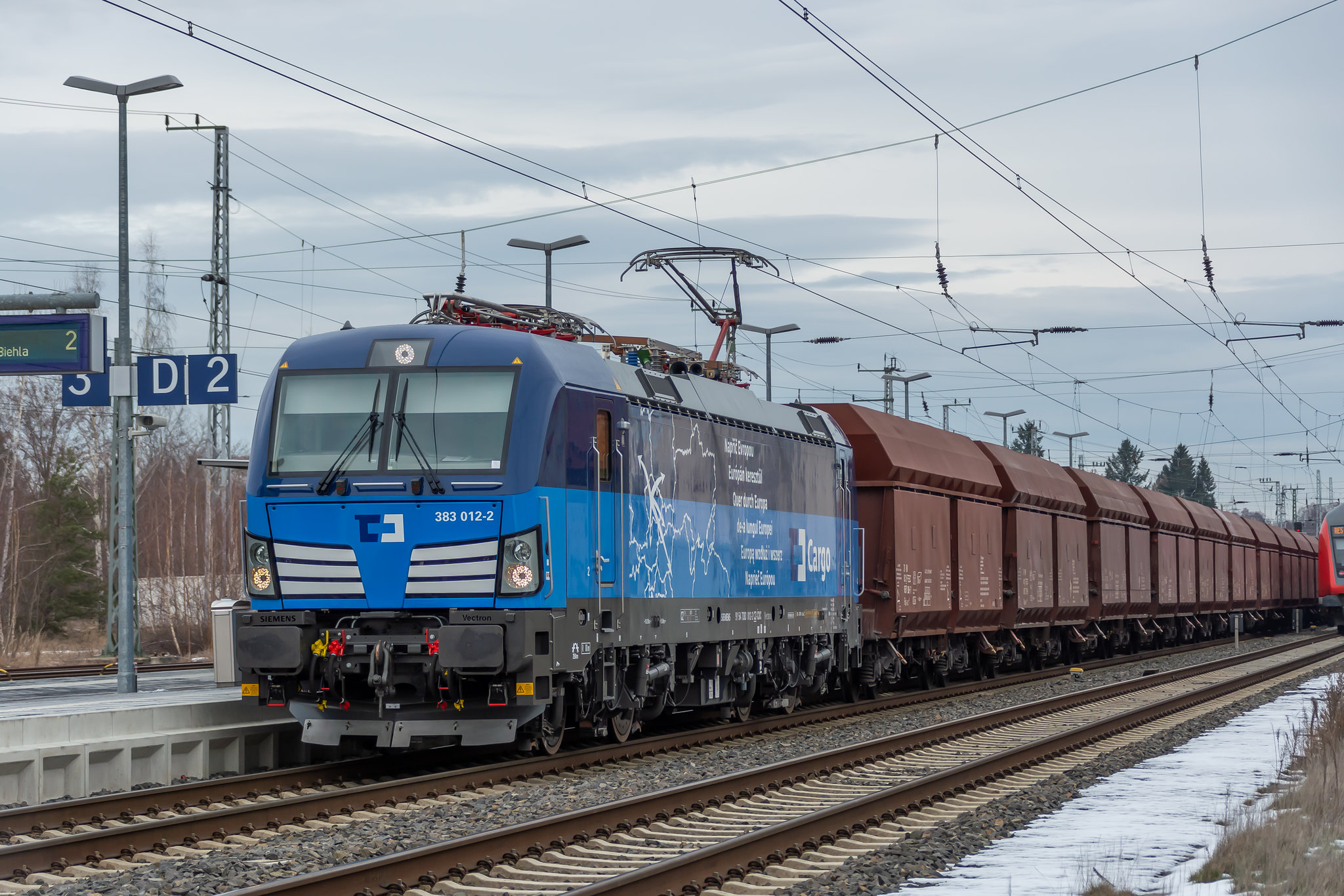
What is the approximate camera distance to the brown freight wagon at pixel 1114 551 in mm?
36969

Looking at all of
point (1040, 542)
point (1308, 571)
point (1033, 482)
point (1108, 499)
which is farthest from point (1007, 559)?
point (1308, 571)

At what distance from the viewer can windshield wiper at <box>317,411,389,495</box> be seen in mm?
13438

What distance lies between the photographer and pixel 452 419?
44.4 ft

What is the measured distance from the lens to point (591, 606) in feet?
46.7

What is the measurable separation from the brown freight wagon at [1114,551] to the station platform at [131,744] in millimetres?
25283

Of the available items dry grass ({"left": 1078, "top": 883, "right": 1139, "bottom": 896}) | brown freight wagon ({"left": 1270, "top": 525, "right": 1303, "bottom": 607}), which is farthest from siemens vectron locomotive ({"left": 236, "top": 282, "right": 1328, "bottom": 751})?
brown freight wagon ({"left": 1270, "top": 525, "right": 1303, "bottom": 607})

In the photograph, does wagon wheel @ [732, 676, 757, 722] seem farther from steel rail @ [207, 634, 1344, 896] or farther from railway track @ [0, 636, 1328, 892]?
railway track @ [0, 636, 1328, 892]

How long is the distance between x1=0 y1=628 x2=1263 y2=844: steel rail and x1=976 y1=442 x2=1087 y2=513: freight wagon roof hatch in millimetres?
11000

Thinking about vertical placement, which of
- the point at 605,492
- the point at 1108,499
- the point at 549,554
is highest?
the point at 1108,499

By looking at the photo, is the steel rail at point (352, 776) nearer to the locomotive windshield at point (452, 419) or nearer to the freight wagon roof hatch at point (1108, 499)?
the locomotive windshield at point (452, 419)

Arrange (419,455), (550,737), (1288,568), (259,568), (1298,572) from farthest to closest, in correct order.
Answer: (1298,572), (1288,568), (550,737), (259,568), (419,455)

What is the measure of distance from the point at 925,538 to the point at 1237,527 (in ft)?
107

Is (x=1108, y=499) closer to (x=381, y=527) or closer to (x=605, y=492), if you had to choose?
(x=605, y=492)

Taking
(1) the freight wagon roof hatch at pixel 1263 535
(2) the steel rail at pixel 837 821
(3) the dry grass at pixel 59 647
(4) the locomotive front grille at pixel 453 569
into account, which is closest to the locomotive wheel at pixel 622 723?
(4) the locomotive front grille at pixel 453 569
